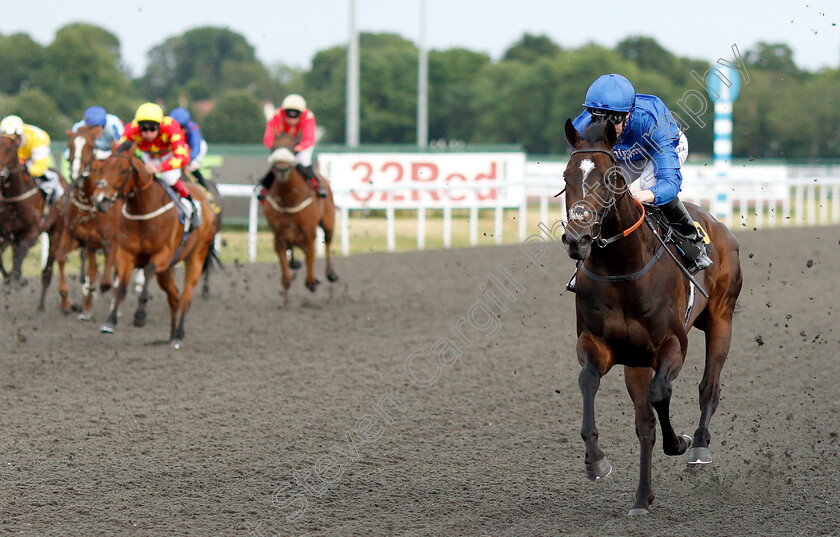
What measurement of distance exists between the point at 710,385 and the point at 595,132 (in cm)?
180

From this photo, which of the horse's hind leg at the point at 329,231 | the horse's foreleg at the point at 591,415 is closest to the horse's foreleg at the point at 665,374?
the horse's foreleg at the point at 591,415

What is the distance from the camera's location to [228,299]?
34.8 ft

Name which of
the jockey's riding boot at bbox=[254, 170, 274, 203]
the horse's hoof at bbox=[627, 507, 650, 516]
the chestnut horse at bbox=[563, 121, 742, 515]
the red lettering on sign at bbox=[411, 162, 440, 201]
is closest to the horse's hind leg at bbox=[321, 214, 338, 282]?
the jockey's riding boot at bbox=[254, 170, 274, 203]

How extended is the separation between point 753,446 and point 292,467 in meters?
2.32

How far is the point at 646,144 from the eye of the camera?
4.06 meters

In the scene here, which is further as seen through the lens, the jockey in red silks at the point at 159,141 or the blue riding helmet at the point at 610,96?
the jockey in red silks at the point at 159,141

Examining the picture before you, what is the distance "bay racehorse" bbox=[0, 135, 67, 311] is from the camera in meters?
9.32

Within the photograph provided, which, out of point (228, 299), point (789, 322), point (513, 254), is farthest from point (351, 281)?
point (789, 322)

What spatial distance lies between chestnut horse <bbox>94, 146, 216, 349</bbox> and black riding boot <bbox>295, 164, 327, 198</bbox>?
2.26 meters

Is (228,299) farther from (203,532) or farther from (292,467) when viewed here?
(203,532)

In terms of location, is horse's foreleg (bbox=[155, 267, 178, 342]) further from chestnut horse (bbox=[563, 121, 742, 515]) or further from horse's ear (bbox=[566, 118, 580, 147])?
horse's ear (bbox=[566, 118, 580, 147])

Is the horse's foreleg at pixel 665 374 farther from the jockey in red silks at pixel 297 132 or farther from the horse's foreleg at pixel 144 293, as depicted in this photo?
the jockey in red silks at pixel 297 132

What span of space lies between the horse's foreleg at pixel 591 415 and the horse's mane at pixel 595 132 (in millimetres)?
854

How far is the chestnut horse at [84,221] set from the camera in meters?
8.09
